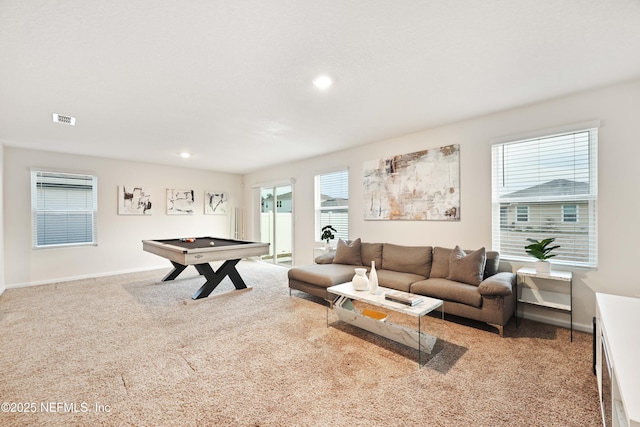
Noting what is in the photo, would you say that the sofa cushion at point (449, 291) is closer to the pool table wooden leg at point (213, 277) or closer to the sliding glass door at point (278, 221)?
the pool table wooden leg at point (213, 277)

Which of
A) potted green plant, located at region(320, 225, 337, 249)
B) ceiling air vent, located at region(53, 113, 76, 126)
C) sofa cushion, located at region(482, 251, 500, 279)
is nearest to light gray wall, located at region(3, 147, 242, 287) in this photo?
ceiling air vent, located at region(53, 113, 76, 126)

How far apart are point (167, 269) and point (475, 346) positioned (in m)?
6.18

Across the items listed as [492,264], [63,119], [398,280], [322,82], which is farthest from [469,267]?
[63,119]

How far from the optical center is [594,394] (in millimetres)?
1945

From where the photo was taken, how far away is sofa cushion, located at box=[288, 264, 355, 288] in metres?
3.78

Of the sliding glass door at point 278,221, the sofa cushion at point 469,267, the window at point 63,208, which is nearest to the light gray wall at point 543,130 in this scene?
the sofa cushion at point 469,267

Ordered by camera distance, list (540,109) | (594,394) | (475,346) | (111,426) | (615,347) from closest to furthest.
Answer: (615,347), (111,426), (594,394), (475,346), (540,109)

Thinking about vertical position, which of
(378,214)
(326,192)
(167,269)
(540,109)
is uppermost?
(540,109)

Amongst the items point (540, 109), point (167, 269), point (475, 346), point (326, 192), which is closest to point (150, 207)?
point (167, 269)

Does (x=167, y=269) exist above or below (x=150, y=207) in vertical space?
below

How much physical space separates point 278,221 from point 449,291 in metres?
4.69

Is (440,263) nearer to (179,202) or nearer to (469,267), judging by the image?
(469,267)

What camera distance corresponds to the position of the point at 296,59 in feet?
7.59

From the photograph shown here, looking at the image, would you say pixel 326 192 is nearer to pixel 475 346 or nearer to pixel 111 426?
pixel 475 346
